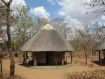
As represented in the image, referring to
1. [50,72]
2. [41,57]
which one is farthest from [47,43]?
[50,72]

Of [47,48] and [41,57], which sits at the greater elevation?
[47,48]

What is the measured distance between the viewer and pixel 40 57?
30.0 m

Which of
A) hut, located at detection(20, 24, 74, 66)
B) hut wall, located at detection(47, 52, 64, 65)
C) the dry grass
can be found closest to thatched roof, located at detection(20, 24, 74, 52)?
hut, located at detection(20, 24, 74, 66)

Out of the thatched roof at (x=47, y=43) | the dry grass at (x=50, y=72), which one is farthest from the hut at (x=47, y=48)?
the dry grass at (x=50, y=72)

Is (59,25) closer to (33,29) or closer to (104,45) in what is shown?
(33,29)

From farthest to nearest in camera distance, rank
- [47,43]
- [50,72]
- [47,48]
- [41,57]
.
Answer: [41,57], [47,43], [47,48], [50,72]

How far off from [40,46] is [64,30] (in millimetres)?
31172

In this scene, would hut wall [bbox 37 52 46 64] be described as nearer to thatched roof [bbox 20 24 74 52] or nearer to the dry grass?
thatched roof [bbox 20 24 74 52]

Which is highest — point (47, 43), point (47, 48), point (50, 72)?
point (47, 43)

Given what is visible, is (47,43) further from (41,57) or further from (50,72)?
(50,72)

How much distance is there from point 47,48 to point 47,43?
0.80m

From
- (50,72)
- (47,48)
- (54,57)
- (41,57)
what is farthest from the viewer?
(54,57)

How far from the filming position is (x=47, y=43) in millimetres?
29438

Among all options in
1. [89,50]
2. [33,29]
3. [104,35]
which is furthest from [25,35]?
[104,35]
